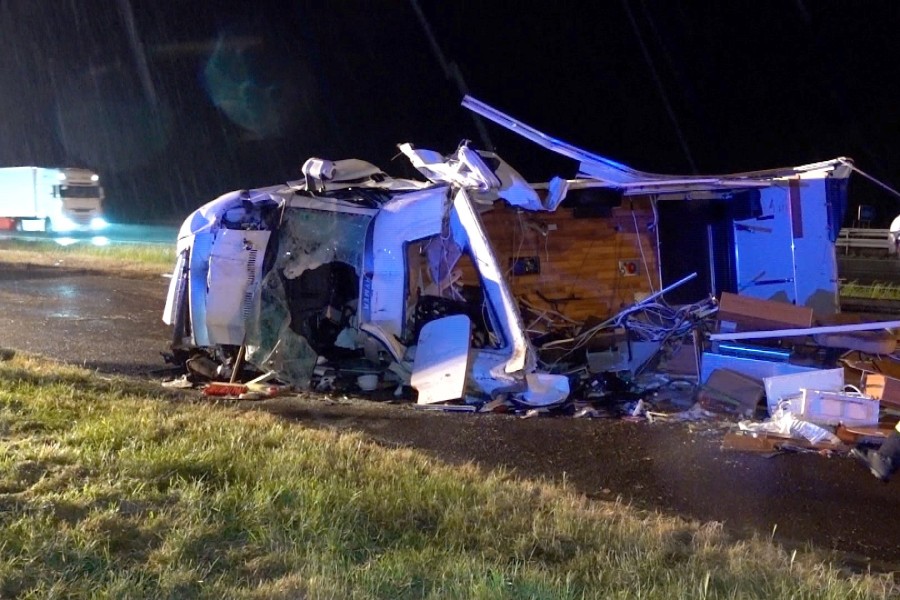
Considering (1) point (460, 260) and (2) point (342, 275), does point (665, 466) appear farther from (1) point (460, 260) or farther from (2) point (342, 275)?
(2) point (342, 275)

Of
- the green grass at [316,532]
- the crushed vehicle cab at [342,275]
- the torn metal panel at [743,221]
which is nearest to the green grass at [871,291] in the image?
the torn metal panel at [743,221]

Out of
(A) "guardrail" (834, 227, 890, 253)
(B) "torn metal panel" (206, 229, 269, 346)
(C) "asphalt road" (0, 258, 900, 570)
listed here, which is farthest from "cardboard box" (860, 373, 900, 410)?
(A) "guardrail" (834, 227, 890, 253)

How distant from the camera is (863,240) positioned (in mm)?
25297

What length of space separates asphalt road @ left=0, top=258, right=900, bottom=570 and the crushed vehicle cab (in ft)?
2.48

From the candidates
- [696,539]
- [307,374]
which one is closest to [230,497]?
[696,539]

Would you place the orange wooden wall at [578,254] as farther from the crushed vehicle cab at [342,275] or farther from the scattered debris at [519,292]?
the crushed vehicle cab at [342,275]

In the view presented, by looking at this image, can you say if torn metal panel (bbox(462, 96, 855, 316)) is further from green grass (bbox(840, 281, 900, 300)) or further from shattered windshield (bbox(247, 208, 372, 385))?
green grass (bbox(840, 281, 900, 300))

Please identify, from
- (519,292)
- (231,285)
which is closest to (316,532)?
(231,285)

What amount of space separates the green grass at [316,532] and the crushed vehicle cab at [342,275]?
3249 millimetres

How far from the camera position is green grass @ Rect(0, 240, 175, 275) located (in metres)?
20.0

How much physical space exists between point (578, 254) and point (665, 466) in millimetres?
4790

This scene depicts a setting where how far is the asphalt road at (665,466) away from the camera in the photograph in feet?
18.6

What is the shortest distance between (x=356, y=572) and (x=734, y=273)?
819cm

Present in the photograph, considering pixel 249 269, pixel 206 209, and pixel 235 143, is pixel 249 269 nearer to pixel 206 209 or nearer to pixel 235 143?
pixel 206 209
